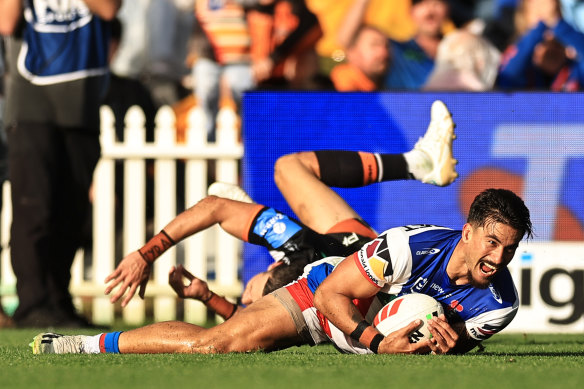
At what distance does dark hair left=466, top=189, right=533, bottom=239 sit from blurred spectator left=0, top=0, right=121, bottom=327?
4378mm

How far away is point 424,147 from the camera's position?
8.86 m

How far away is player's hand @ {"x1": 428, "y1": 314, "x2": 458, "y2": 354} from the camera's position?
6504 mm

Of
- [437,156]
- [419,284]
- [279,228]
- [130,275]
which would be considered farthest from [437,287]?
[437,156]

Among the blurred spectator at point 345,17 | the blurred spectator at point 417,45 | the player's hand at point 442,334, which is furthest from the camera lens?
the blurred spectator at point 345,17

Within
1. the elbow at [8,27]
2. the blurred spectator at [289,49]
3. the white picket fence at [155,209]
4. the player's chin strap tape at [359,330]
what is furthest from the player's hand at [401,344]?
the blurred spectator at [289,49]

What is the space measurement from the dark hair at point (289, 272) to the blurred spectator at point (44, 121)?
2.44 meters

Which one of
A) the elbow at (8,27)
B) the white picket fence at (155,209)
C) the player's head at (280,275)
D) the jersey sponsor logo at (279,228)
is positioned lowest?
the white picket fence at (155,209)

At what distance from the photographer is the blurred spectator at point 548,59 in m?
12.4

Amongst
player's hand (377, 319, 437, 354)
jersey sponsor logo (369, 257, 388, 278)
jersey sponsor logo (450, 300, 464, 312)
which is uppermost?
jersey sponsor logo (369, 257, 388, 278)

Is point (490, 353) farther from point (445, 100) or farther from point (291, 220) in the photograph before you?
point (445, 100)

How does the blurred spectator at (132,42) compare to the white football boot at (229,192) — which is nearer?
the white football boot at (229,192)

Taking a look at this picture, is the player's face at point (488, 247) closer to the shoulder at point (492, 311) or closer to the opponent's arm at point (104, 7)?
the shoulder at point (492, 311)

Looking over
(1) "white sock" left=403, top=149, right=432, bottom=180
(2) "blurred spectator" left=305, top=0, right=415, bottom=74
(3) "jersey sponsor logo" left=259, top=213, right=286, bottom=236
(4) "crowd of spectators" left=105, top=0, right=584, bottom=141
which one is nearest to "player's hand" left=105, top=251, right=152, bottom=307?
(3) "jersey sponsor logo" left=259, top=213, right=286, bottom=236

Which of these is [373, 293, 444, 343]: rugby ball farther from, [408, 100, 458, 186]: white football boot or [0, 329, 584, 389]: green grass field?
[408, 100, 458, 186]: white football boot
